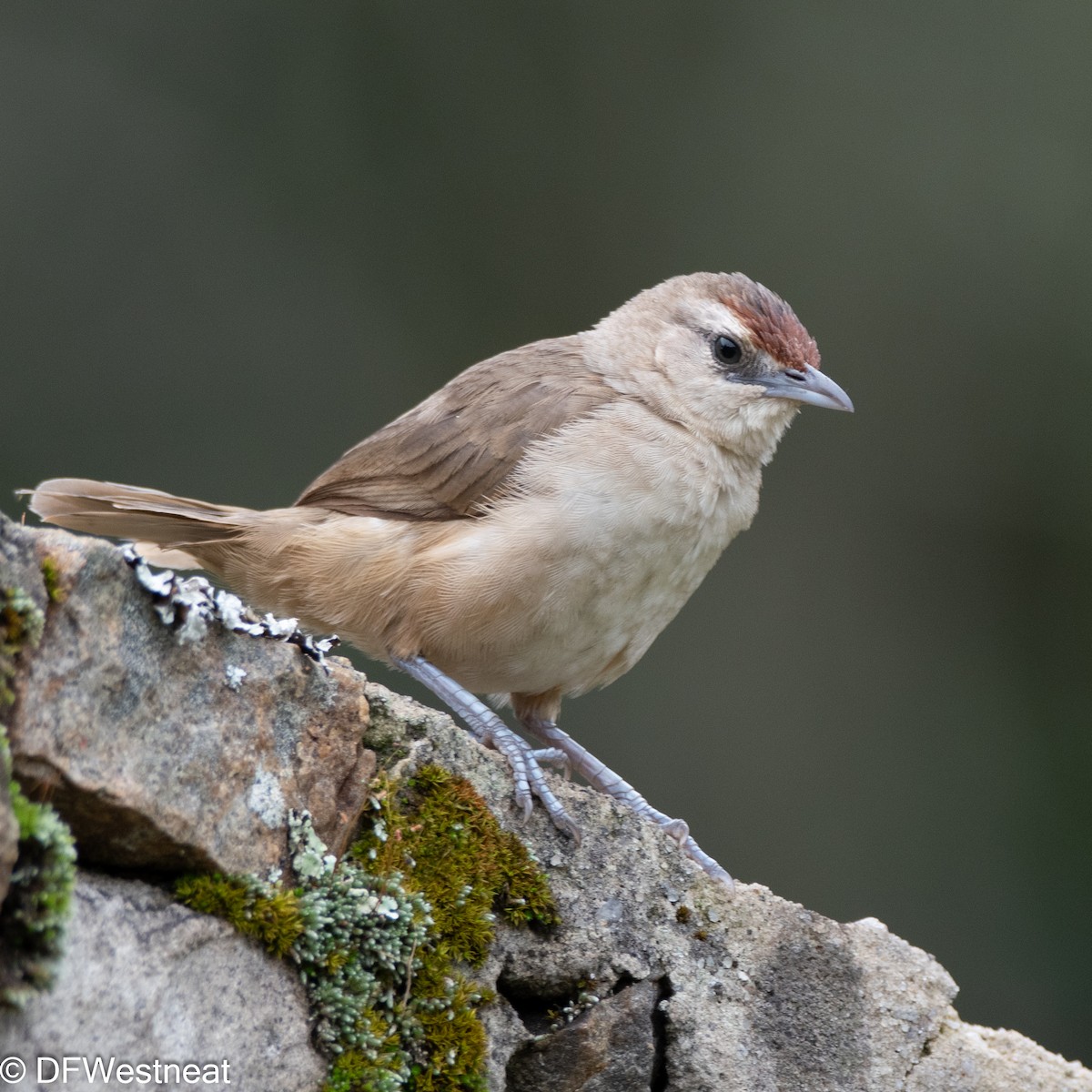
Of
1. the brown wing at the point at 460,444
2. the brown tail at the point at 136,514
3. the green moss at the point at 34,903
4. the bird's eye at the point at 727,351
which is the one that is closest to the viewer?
the green moss at the point at 34,903

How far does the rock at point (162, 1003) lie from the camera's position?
193 cm

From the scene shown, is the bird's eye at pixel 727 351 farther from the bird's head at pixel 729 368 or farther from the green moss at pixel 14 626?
the green moss at pixel 14 626

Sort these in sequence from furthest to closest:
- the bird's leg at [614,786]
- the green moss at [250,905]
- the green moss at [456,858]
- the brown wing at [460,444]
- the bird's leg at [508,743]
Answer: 1. the brown wing at [460,444]
2. the bird's leg at [614,786]
3. the bird's leg at [508,743]
4. the green moss at [456,858]
5. the green moss at [250,905]

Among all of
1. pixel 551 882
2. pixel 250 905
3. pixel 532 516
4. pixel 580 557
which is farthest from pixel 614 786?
pixel 250 905

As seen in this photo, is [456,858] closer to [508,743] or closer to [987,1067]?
[508,743]

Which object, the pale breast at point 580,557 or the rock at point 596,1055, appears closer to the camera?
the rock at point 596,1055

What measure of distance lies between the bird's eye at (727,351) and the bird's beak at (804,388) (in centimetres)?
11

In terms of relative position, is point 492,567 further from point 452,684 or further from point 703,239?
point 703,239

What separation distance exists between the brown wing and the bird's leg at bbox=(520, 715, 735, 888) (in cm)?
74

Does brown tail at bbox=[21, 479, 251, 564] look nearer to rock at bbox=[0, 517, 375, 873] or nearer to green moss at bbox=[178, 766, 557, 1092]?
rock at bbox=[0, 517, 375, 873]

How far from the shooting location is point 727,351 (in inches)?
168

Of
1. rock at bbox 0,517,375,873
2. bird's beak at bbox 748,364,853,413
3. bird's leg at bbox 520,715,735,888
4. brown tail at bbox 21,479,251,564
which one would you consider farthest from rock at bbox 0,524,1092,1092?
bird's beak at bbox 748,364,853,413

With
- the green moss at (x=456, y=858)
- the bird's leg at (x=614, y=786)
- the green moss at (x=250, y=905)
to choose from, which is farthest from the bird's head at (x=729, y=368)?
the green moss at (x=250, y=905)

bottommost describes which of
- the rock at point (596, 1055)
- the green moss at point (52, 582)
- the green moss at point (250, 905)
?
the rock at point (596, 1055)
